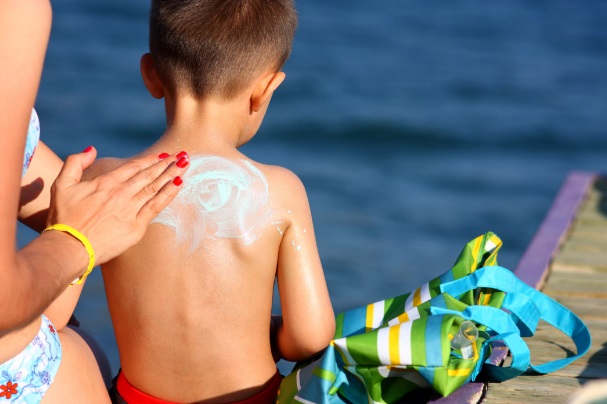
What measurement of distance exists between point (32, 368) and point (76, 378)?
19 centimetres

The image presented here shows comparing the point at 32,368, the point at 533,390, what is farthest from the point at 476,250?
the point at 32,368

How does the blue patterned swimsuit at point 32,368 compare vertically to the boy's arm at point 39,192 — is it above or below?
below

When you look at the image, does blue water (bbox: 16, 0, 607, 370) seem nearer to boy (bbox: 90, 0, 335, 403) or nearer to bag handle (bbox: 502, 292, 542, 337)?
boy (bbox: 90, 0, 335, 403)

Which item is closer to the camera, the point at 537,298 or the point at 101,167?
the point at 101,167

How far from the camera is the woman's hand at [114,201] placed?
2051 millimetres

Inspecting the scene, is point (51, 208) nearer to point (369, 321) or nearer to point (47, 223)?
point (47, 223)

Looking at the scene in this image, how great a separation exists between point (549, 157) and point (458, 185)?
5.54 feet

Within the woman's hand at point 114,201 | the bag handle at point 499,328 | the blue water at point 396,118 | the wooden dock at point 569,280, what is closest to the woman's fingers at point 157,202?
the woman's hand at point 114,201

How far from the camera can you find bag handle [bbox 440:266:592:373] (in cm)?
271

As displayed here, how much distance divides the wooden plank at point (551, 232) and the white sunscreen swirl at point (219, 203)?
1.68 m

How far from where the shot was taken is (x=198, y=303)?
2461 mm

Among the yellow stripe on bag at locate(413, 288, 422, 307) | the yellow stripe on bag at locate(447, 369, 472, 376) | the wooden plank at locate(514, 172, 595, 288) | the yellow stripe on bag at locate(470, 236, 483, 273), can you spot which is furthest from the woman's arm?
the wooden plank at locate(514, 172, 595, 288)

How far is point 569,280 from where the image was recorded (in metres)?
4.11

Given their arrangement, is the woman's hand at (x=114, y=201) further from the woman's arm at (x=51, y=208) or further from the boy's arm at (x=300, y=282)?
the boy's arm at (x=300, y=282)
